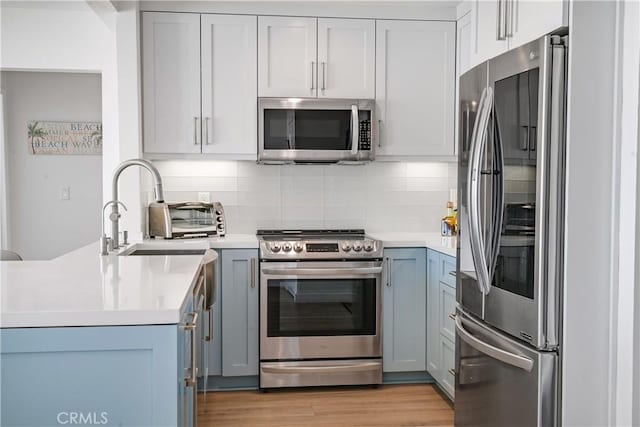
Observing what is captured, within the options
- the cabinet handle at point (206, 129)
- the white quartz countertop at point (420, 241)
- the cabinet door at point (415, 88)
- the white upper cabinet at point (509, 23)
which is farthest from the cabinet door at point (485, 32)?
the cabinet handle at point (206, 129)

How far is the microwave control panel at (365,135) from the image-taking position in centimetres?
400

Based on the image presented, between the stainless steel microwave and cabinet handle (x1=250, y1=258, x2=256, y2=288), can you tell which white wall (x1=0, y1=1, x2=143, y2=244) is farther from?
cabinet handle (x1=250, y1=258, x2=256, y2=288)

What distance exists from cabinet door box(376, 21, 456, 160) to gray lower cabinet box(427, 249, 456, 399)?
776mm

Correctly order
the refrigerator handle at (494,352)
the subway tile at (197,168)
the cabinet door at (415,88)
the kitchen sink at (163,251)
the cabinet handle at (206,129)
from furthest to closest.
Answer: the subway tile at (197,168)
the cabinet door at (415,88)
the cabinet handle at (206,129)
the kitchen sink at (163,251)
the refrigerator handle at (494,352)

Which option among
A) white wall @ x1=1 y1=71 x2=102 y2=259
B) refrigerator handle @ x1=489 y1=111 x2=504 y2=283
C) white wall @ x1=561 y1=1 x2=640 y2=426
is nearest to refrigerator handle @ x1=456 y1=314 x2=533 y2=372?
white wall @ x1=561 y1=1 x2=640 y2=426

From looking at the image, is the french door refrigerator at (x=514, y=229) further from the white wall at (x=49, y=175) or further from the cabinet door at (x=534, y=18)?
the white wall at (x=49, y=175)

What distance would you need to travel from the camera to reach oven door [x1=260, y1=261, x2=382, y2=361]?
148 inches

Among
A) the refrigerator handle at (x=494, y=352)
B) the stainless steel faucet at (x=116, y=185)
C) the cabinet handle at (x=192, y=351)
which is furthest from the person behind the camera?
the stainless steel faucet at (x=116, y=185)

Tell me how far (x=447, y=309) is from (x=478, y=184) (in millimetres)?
1371

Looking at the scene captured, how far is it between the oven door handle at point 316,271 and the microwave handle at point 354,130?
29.3 inches

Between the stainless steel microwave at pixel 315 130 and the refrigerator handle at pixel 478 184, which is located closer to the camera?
the refrigerator handle at pixel 478 184

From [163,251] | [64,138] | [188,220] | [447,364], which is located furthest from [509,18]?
[64,138]

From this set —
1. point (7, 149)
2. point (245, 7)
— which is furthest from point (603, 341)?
point (7, 149)

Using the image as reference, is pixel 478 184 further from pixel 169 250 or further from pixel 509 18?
pixel 169 250
